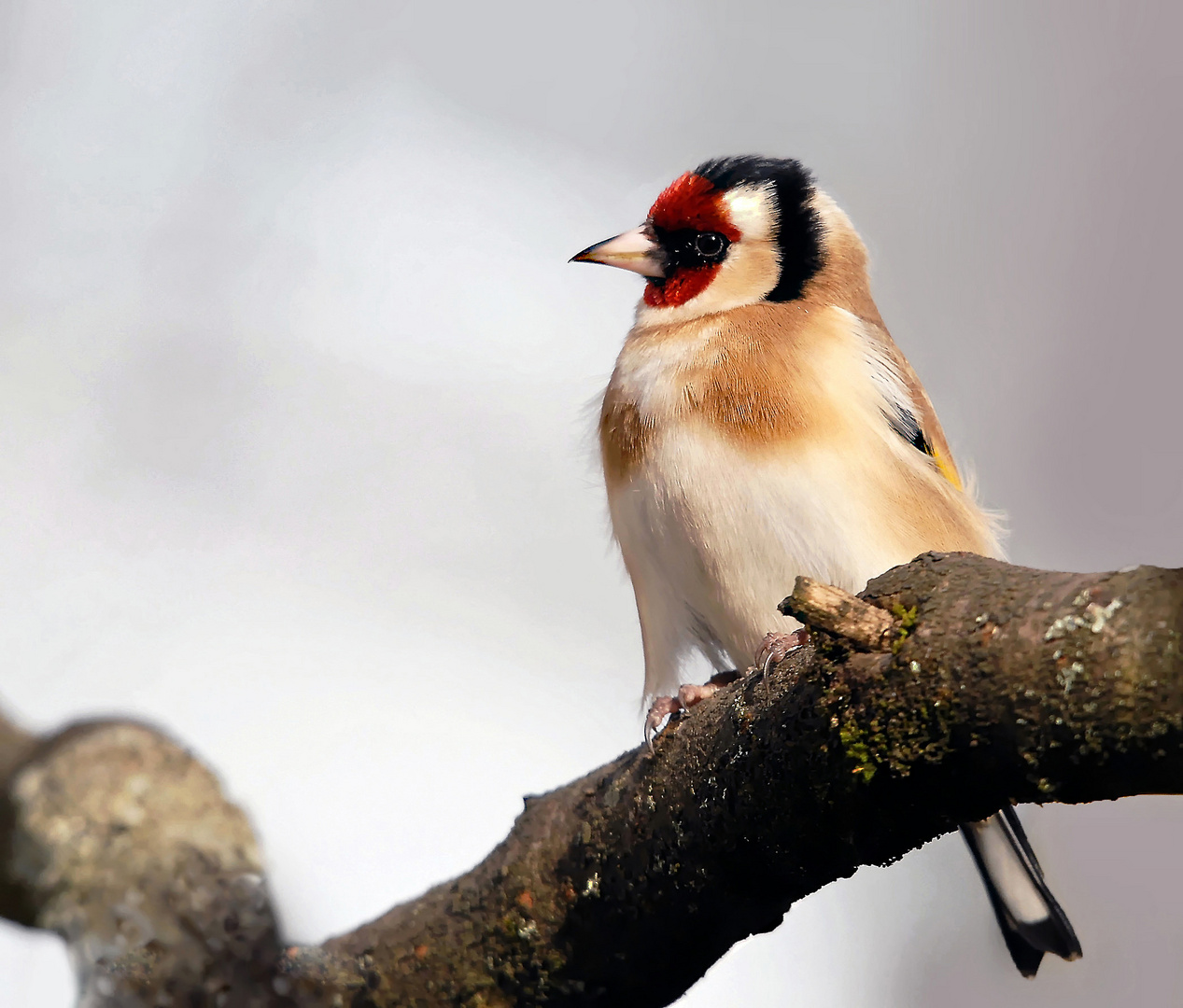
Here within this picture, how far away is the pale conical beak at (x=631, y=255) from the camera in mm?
1398

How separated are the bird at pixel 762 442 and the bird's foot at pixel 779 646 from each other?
0.04ft

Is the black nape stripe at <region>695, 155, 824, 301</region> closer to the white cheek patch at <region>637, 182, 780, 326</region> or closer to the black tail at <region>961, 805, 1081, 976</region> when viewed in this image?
the white cheek patch at <region>637, 182, 780, 326</region>

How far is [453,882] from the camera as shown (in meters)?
1.11

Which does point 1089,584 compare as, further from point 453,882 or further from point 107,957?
point 107,957

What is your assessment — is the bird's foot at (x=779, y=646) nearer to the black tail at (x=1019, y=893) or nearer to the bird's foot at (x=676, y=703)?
the bird's foot at (x=676, y=703)

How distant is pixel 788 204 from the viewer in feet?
4.73

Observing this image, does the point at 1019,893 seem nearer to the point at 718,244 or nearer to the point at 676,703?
the point at 676,703

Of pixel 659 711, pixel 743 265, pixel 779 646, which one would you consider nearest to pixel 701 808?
pixel 779 646

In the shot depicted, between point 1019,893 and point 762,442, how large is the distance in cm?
61

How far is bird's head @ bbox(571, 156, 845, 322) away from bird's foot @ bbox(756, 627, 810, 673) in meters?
0.53

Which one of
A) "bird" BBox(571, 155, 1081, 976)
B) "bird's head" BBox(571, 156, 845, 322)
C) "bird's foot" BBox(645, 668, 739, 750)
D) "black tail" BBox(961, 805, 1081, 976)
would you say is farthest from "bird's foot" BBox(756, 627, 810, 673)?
"bird's head" BBox(571, 156, 845, 322)

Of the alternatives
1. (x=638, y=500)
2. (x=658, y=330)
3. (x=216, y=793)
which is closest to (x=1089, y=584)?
(x=638, y=500)

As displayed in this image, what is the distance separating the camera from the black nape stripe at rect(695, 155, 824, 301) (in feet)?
4.61

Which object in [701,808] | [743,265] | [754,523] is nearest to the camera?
[701,808]
